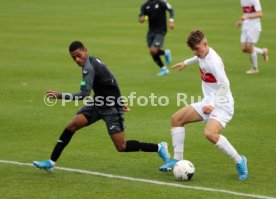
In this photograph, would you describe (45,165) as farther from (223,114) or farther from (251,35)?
(251,35)

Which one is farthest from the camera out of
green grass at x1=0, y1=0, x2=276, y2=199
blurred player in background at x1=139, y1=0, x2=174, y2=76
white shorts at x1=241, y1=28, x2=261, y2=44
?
blurred player in background at x1=139, y1=0, x2=174, y2=76

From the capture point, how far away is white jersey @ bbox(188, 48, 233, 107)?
427 inches

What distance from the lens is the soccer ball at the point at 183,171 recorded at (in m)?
10.7

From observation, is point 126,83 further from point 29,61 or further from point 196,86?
point 29,61

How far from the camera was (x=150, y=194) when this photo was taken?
10008 mm

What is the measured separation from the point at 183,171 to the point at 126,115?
18.9ft

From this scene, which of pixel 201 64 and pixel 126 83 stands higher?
pixel 201 64

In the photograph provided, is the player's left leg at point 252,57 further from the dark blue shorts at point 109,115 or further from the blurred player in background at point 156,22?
the dark blue shorts at point 109,115

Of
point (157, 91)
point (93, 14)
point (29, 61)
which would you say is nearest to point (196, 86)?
point (157, 91)

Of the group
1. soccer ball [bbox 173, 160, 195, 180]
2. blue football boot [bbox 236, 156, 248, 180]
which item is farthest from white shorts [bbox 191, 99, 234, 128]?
soccer ball [bbox 173, 160, 195, 180]

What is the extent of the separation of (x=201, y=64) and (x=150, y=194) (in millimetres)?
2369

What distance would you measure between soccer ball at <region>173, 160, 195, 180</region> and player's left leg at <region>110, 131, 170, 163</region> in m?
0.68

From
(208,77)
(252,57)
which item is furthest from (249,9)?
(208,77)

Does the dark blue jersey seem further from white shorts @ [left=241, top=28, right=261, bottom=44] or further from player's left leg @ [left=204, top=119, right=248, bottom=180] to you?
white shorts @ [left=241, top=28, right=261, bottom=44]
